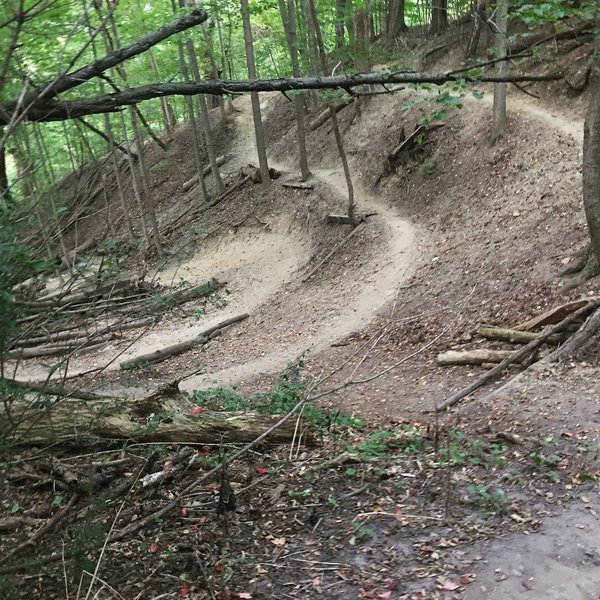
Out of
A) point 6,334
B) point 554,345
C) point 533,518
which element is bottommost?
point 554,345

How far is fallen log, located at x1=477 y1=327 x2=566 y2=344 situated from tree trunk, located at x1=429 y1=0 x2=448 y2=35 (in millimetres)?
18112

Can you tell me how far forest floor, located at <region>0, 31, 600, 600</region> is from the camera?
149 inches

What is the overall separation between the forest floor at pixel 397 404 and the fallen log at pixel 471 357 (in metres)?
0.19

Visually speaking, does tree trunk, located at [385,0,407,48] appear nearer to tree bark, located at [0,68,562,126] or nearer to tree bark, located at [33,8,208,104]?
tree bark, located at [0,68,562,126]

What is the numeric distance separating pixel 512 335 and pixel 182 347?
303 inches

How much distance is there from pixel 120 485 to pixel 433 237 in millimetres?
11831

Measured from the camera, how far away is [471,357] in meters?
8.49

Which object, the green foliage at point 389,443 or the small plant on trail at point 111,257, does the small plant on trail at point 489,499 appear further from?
the small plant on trail at point 111,257

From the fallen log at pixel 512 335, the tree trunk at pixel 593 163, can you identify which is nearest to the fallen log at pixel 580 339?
the fallen log at pixel 512 335

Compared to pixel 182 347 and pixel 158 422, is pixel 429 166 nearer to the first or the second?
pixel 182 347

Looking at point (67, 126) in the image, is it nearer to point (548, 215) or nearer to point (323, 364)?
point (323, 364)

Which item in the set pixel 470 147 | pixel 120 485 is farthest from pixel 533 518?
pixel 470 147

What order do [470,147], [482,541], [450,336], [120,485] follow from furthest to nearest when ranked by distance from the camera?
[470,147] < [450,336] < [120,485] < [482,541]

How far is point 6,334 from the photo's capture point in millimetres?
2725
